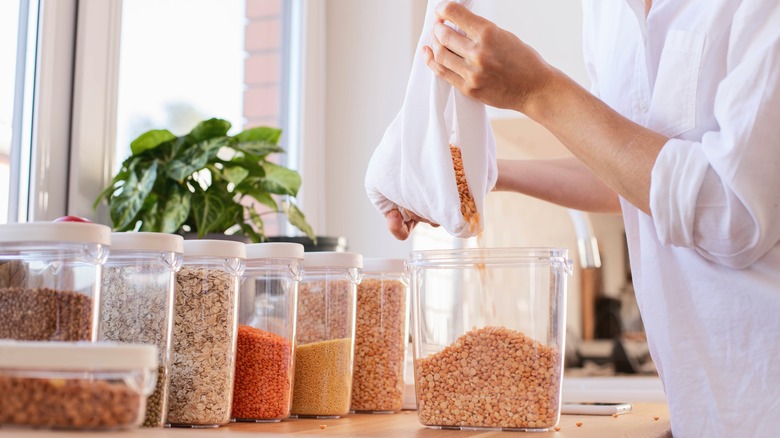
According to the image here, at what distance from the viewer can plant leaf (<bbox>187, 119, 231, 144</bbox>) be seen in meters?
1.40

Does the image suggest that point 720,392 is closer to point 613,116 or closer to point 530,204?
point 613,116

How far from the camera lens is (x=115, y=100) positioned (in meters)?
1.45

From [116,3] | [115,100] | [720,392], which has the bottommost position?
[720,392]

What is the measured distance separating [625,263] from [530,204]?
0.85 meters

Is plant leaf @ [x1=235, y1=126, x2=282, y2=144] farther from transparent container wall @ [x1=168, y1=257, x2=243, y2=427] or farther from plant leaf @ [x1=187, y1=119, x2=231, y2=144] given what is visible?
transparent container wall @ [x1=168, y1=257, x2=243, y2=427]

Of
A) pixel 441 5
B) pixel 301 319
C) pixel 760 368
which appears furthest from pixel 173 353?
pixel 760 368

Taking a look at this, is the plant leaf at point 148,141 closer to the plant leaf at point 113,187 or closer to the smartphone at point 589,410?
the plant leaf at point 113,187

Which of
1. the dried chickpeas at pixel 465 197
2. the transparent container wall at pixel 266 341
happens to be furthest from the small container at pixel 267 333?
the dried chickpeas at pixel 465 197

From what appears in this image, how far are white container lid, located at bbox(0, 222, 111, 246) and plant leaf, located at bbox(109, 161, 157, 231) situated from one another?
1.81 ft

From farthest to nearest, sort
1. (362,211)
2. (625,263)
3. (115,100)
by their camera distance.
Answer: (625,263)
(362,211)
(115,100)

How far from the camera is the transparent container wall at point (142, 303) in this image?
0.88m

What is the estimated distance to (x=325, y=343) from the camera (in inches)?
43.6

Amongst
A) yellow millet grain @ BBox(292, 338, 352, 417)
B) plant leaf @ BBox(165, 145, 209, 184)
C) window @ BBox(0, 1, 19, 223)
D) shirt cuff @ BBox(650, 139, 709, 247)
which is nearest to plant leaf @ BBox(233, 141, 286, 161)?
plant leaf @ BBox(165, 145, 209, 184)

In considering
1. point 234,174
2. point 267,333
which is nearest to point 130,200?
point 234,174
